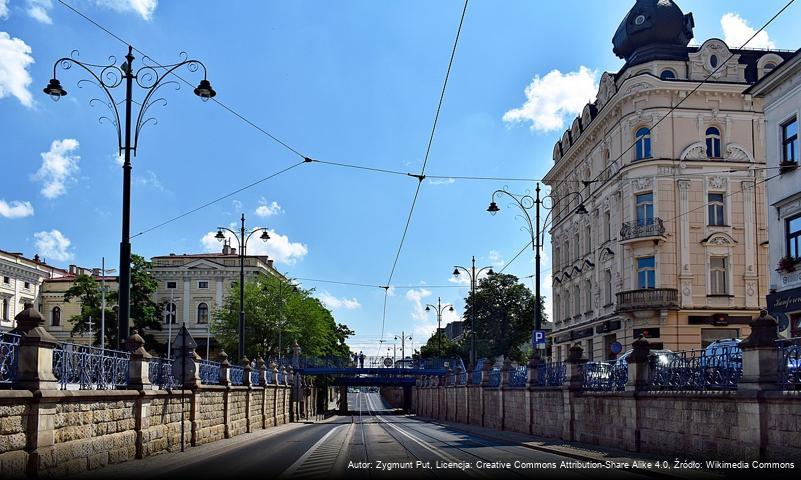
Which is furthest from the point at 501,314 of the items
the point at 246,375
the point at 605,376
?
the point at 605,376

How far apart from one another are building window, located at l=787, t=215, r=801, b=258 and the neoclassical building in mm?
14934

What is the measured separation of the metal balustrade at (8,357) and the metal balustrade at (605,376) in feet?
45.6

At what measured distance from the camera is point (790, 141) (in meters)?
29.5

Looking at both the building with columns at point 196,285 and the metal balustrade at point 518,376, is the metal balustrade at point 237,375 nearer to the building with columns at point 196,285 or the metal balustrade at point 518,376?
the metal balustrade at point 518,376

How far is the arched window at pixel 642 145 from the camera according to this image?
4612 centimetres

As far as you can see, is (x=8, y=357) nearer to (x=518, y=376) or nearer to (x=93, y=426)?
(x=93, y=426)

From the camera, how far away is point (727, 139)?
46219mm

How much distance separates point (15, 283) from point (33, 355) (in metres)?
64.1

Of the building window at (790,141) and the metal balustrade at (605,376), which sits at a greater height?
the building window at (790,141)

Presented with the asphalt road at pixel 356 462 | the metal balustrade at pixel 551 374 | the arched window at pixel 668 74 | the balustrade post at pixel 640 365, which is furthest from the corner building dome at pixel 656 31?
the balustrade post at pixel 640 365

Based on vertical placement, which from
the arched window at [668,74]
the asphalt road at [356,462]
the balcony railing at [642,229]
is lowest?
the asphalt road at [356,462]

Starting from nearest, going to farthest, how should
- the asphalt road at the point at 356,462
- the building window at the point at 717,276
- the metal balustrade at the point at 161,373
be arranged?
the asphalt road at the point at 356,462, the metal balustrade at the point at 161,373, the building window at the point at 717,276

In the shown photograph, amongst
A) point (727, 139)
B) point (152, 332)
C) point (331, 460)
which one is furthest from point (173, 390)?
point (152, 332)

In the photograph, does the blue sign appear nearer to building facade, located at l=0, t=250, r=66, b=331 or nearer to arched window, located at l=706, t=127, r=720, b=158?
arched window, located at l=706, t=127, r=720, b=158
